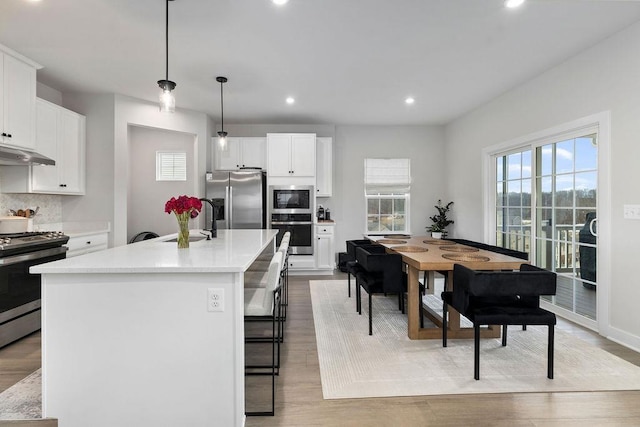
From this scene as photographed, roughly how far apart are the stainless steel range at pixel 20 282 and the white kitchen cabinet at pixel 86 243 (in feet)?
1.49

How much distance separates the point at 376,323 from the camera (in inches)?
130

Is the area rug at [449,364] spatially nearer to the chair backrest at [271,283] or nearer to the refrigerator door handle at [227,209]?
the chair backrest at [271,283]

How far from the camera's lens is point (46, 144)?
12.3ft

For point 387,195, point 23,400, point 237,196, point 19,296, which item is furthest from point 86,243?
point 387,195

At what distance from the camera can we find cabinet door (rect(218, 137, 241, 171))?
5684 millimetres

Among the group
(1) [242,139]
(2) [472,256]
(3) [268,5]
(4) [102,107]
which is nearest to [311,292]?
(2) [472,256]

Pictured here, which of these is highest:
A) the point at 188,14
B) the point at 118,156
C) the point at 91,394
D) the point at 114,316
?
the point at 188,14

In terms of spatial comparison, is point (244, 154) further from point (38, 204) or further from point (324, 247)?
point (38, 204)

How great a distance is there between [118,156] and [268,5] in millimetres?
3172

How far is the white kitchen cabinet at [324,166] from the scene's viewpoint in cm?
580

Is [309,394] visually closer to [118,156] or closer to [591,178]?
A: [591,178]

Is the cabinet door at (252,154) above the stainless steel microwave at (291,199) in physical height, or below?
above

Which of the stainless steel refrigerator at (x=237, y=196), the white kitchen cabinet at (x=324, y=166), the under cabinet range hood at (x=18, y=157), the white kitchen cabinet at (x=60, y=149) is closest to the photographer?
the under cabinet range hood at (x=18, y=157)

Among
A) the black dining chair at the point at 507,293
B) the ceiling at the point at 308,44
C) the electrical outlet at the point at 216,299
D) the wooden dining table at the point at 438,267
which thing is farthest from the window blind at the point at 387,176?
the electrical outlet at the point at 216,299
